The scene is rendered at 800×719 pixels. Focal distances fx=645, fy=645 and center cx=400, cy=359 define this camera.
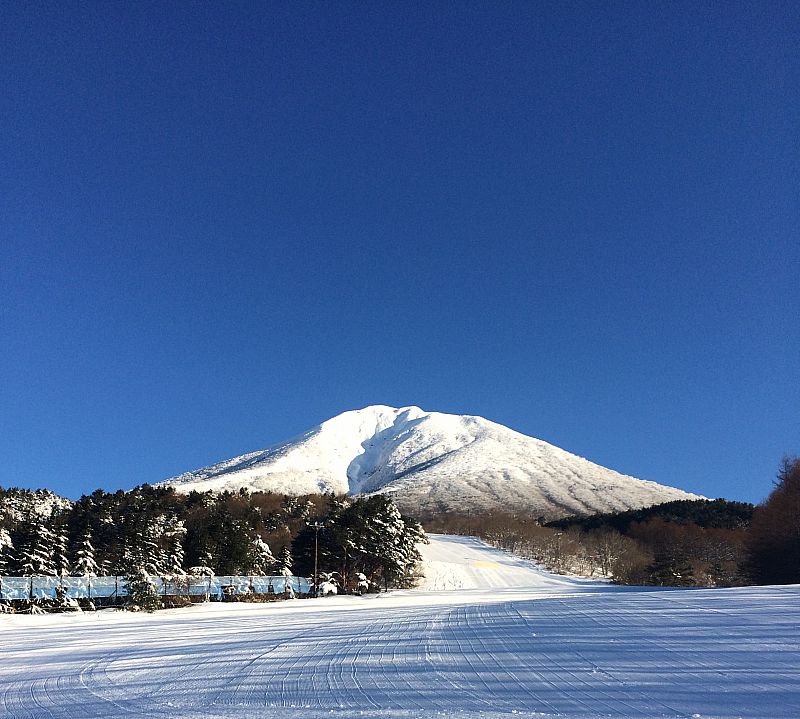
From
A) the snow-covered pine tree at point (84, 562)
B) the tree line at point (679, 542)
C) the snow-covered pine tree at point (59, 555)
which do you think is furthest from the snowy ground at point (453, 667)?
the tree line at point (679, 542)

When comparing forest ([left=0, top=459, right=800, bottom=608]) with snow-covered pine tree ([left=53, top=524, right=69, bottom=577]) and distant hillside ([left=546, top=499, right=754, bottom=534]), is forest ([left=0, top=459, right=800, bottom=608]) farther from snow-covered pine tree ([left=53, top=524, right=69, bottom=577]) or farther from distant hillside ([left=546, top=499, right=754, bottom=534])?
distant hillside ([left=546, top=499, right=754, bottom=534])

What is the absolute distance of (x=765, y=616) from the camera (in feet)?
40.1

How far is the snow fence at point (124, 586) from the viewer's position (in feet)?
90.5

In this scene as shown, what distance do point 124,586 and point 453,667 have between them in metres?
27.1

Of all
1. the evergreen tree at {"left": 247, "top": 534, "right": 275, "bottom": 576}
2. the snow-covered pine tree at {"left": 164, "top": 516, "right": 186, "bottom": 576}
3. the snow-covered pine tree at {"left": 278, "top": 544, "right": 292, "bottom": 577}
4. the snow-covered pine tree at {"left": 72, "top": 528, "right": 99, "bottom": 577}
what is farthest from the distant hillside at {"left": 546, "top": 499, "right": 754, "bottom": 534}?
the snow-covered pine tree at {"left": 72, "top": 528, "right": 99, "bottom": 577}

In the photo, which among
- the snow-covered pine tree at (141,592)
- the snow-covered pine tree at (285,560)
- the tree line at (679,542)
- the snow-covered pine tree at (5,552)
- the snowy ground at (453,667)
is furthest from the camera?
the snow-covered pine tree at (285,560)

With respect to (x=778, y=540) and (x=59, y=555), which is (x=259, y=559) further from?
(x=778, y=540)

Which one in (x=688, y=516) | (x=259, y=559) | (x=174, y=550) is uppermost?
(x=174, y=550)

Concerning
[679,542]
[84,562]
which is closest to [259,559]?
[84,562]

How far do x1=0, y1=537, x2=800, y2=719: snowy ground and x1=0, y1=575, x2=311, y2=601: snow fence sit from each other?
13463mm

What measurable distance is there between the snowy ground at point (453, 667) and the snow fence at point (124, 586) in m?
13.5

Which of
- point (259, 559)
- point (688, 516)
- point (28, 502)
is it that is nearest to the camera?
point (259, 559)

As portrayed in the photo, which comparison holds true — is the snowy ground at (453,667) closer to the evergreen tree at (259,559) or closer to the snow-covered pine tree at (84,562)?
the snow-covered pine tree at (84,562)

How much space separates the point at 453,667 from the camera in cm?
915
